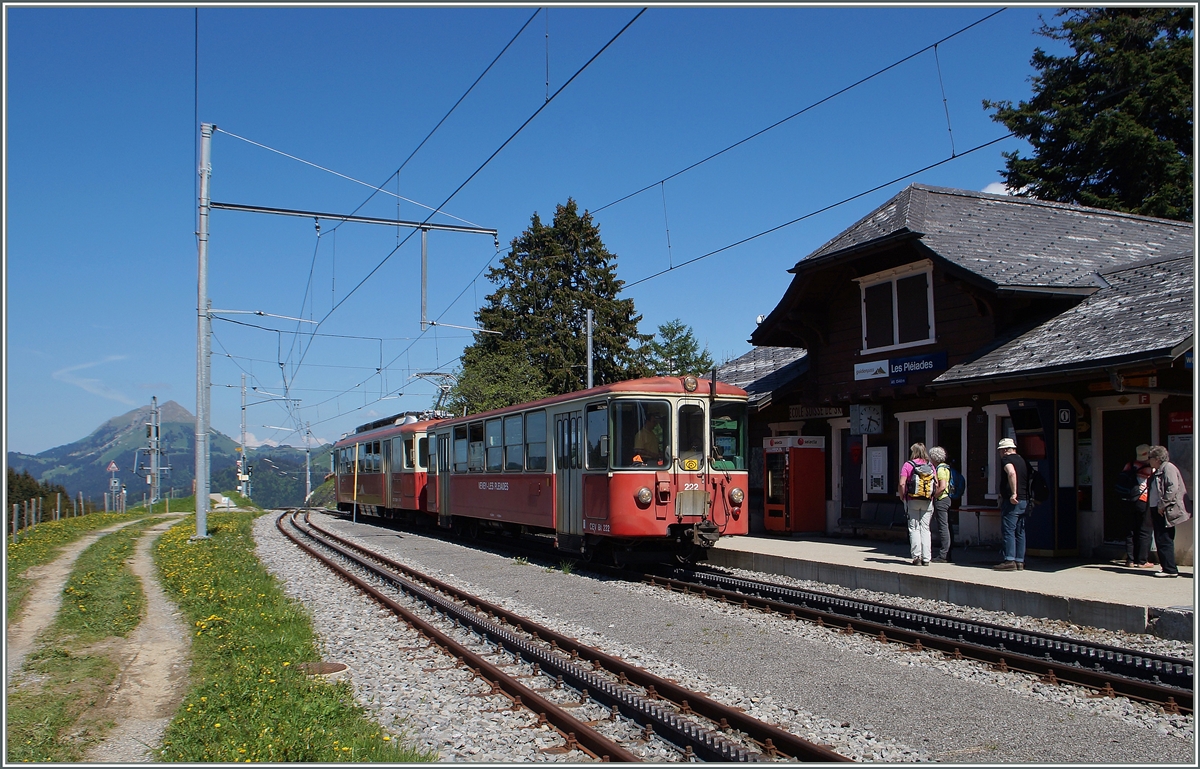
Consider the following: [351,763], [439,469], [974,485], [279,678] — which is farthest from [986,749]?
[439,469]

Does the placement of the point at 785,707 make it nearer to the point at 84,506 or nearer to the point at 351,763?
the point at 351,763

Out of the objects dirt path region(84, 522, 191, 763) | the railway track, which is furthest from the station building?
dirt path region(84, 522, 191, 763)

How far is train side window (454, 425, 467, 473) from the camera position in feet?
67.9

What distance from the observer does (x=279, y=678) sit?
23.9 feet

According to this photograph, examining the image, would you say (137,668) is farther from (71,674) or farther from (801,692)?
(801,692)

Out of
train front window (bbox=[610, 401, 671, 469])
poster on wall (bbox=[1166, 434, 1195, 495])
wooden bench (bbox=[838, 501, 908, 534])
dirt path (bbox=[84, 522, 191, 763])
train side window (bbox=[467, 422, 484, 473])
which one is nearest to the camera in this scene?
dirt path (bbox=[84, 522, 191, 763])

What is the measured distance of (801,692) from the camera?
284 inches

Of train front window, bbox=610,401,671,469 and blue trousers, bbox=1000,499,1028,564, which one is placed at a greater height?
train front window, bbox=610,401,671,469

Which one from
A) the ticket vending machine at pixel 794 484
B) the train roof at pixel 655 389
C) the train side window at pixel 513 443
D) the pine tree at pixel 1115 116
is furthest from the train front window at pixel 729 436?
the pine tree at pixel 1115 116

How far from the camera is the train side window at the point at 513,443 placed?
17219 mm

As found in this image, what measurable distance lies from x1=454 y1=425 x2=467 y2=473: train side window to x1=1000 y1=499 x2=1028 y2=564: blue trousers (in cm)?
→ 1167

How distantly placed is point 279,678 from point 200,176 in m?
17.3

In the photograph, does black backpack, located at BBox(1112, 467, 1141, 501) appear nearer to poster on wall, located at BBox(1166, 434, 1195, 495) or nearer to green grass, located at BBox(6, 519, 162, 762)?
poster on wall, located at BBox(1166, 434, 1195, 495)

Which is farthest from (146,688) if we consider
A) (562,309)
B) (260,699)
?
(562,309)
